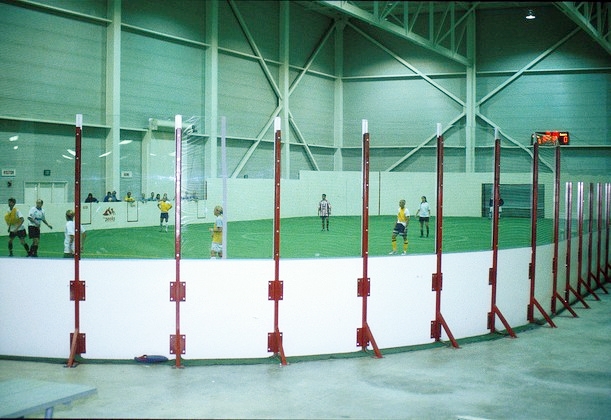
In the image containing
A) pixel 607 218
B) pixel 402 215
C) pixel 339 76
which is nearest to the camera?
pixel 402 215

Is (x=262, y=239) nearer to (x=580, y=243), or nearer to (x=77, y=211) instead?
(x=77, y=211)

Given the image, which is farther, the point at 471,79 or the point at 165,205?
the point at 471,79

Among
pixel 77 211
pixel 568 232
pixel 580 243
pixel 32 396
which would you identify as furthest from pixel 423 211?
pixel 32 396

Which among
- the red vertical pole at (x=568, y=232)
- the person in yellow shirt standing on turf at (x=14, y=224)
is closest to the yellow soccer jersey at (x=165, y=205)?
the person in yellow shirt standing on turf at (x=14, y=224)

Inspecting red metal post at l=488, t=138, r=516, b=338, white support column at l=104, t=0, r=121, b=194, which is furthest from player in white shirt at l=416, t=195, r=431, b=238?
white support column at l=104, t=0, r=121, b=194

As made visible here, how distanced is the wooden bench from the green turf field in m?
3.88

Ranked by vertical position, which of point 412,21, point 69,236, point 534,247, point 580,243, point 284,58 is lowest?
point 580,243

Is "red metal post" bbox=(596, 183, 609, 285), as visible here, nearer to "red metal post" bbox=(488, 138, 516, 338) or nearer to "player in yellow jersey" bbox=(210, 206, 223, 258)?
"red metal post" bbox=(488, 138, 516, 338)

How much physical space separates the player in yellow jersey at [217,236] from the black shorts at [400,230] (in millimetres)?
6061

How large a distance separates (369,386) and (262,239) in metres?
2.69

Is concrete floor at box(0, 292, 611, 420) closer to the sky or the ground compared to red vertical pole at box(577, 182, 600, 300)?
closer to the ground

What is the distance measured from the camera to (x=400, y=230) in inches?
637

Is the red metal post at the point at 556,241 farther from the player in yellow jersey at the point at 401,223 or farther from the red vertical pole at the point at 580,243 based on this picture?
the player in yellow jersey at the point at 401,223

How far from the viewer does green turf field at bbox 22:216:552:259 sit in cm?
1026
